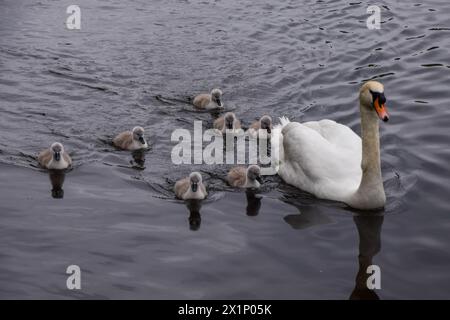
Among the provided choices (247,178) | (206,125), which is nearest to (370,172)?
(247,178)

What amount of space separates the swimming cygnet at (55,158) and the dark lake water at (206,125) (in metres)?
0.19

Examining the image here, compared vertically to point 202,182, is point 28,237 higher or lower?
lower

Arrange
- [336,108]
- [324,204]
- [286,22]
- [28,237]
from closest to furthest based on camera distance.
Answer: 1. [28,237]
2. [324,204]
3. [336,108]
4. [286,22]

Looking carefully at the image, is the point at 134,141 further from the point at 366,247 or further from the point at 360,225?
the point at 366,247

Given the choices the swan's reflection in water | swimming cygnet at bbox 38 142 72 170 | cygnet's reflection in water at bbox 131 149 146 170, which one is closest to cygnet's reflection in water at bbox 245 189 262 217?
the swan's reflection in water

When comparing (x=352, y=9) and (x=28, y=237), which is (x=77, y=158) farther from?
(x=352, y=9)

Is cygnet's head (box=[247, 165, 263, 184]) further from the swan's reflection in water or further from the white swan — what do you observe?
the swan's reflection in water

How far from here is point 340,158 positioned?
1323 cm

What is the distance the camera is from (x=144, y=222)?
39.8ft

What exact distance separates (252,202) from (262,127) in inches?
117

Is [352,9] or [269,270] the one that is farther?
[352,9]
